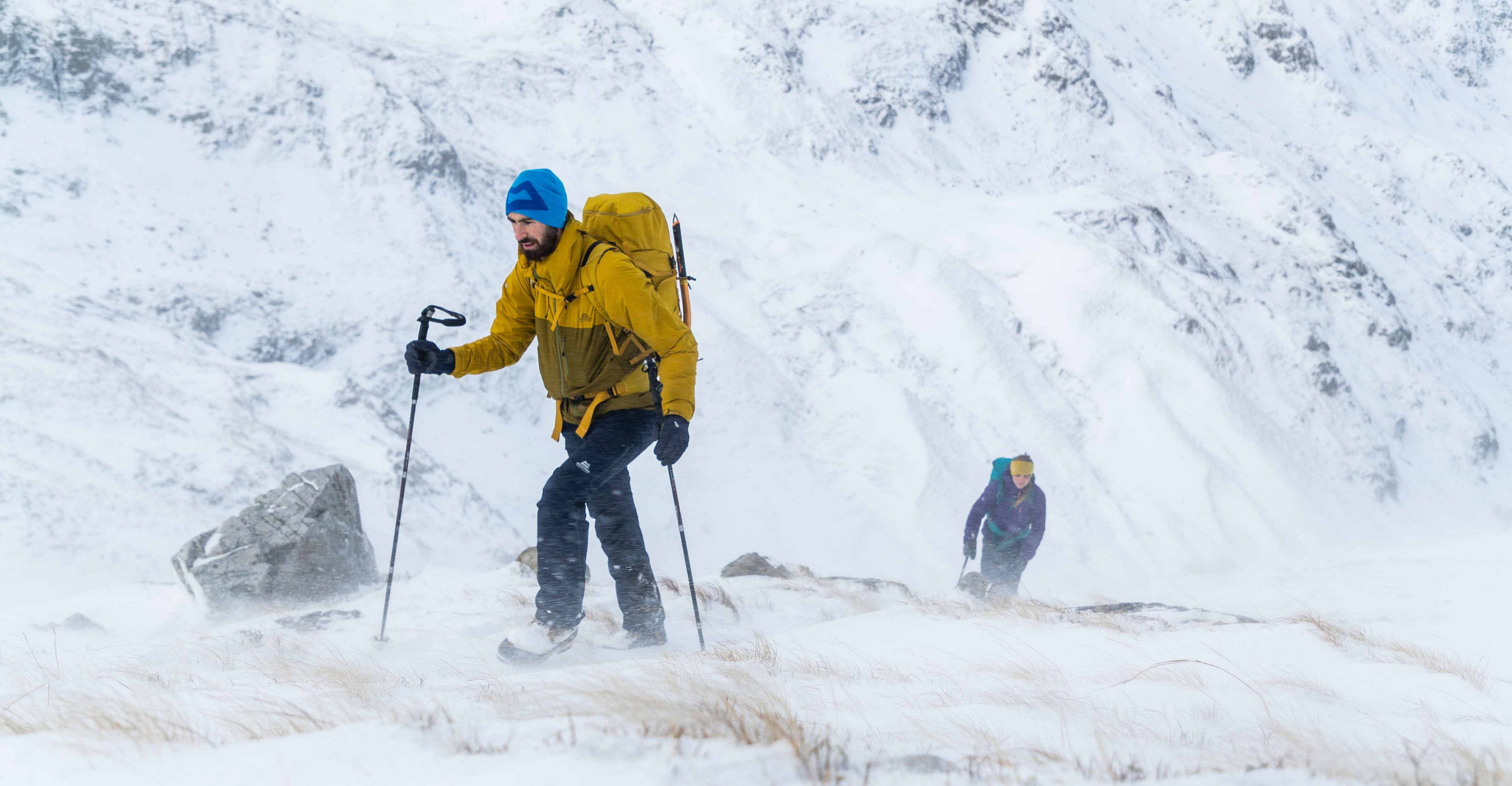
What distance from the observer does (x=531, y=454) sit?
15.8 meters

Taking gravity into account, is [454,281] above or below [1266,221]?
below

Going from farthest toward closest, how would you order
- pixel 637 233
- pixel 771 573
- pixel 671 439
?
pixel 771 573, pixel 637 233, pixel 671 439

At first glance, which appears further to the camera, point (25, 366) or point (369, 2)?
point (369, 2)

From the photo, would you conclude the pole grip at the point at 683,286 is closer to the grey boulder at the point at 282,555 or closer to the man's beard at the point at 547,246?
the man's beard at the point at 547,246

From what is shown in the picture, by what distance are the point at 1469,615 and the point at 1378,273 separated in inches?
1000

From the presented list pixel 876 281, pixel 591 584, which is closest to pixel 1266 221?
pixel 876 281

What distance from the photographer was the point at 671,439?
3781 mm

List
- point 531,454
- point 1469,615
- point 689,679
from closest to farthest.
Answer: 1. point 689,679
2. point 1469,615
3. point 531,454

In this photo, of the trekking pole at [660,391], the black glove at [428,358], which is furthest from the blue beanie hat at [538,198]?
the black glove at [428,358]

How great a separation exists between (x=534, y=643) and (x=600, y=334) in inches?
60.2

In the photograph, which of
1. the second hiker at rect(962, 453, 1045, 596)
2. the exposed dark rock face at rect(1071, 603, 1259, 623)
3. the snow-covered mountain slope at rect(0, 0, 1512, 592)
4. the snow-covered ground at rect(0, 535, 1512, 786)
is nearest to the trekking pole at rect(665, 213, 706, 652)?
the snow-covered ground at rect(0, 535, 1512, 786)

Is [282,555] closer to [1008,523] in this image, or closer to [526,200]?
[526,200]

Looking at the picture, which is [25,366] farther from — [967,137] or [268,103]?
[967,137]

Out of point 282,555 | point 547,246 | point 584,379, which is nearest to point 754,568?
A: point 282,555
